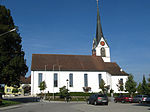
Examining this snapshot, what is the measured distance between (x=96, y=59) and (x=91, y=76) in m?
8.05

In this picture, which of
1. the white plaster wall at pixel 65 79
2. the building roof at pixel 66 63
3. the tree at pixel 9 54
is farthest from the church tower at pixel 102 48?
the tree at pixel 9 54

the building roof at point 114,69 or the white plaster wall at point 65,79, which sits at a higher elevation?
the building roof at point 114,69

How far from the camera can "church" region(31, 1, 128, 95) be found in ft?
182

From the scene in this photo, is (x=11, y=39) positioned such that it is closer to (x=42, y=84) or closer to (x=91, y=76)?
(x=42, y=84)

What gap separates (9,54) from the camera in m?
30.9

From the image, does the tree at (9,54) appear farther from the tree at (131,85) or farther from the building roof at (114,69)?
the building roof at (114,69)

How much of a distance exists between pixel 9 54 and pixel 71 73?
29.6 meters

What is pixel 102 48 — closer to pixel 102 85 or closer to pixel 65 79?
pixel 102 85

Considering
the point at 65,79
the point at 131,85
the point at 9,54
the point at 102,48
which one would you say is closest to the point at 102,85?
the point at 131,85

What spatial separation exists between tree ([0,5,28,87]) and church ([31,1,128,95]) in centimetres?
2278

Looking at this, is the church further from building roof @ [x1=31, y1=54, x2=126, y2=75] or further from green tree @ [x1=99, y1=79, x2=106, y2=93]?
green tree @ [x1=99, y1=79, x2=106, y2=93]

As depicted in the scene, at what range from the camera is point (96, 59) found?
65.2 m

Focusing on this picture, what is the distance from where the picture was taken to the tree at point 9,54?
28516mm

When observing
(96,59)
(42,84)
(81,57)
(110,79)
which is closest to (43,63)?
(42,84)
